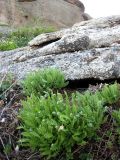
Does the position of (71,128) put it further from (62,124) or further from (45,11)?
(45,11)

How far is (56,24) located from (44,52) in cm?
3140

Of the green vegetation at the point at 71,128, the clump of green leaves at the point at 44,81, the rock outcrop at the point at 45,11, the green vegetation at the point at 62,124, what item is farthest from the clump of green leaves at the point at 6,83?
the rock outcrop at the point at 45,11

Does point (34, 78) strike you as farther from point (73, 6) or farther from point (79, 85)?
point (73, 6)

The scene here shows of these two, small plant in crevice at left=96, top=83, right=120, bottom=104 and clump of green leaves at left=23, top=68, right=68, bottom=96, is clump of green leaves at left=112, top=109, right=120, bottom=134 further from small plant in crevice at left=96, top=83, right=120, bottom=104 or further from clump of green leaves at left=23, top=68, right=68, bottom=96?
clump of green leaves at left=23, top=68, right=68, bottom=96

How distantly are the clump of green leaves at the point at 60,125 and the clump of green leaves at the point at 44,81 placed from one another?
102 centimetres

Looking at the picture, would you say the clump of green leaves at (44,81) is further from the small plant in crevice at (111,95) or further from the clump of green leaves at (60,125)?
the clump of green leaves at (60,125)

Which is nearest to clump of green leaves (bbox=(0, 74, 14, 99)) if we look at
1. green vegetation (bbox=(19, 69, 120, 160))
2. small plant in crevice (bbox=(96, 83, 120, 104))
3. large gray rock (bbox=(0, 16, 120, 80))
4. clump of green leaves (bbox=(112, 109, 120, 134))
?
large gray rock (bbox=(0, 16, 120, 80))

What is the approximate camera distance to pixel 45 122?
342cm

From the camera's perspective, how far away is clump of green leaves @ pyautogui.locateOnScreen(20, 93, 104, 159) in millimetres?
3400

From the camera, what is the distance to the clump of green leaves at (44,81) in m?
4.66

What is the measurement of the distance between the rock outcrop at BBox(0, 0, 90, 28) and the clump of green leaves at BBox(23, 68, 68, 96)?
28382 mm

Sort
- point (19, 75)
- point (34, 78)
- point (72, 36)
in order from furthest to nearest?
point (72, 36) → point (19, 75) → point (34, 78)

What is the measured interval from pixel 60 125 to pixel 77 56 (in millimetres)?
2294

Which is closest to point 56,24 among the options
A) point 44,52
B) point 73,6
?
point 73,6
